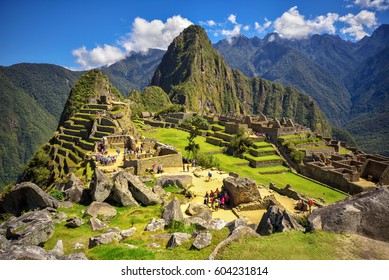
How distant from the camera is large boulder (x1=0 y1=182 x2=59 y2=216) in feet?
49.9

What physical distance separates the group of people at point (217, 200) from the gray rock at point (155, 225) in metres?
5.14

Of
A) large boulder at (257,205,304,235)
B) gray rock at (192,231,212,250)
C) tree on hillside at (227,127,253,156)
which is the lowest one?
tree on hillside at (227,127,253,156)

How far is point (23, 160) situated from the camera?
449 ft

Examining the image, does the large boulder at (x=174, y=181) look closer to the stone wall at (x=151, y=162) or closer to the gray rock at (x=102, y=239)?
the stone wall at (x=151, y=162)

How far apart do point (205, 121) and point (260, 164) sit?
97.1 feet

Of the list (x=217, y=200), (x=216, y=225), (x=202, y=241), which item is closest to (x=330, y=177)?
(x=217, y=200)

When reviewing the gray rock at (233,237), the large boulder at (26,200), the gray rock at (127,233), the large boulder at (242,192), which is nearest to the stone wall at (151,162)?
the large boulder at (242,192)

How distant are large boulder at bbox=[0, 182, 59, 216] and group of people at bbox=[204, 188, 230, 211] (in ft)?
27.6

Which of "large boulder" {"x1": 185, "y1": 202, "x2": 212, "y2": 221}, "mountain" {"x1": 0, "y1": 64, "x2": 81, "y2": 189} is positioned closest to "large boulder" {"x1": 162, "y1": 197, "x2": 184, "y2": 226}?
"large boulder" {"x1": 185, "y1": 202, "x2": 212, "y2": 221}

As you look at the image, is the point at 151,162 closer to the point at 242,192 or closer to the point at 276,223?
the point at 242,192

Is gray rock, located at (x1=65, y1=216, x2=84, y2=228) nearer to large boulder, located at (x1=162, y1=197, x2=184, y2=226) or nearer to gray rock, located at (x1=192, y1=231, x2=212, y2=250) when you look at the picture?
large boulder, located at (x1=162, y1=197, x2=184, y2=226)

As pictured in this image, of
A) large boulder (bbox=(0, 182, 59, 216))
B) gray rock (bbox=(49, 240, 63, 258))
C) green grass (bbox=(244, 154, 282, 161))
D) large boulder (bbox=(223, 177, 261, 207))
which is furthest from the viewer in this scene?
green grass (bbox=(244, 154, 282, 161))
